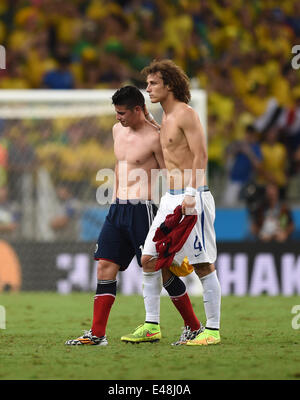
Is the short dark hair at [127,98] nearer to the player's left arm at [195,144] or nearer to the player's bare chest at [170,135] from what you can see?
the player's bare chest at [170,135]

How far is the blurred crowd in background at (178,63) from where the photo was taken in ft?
43.0

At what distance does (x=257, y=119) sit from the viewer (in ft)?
47.1

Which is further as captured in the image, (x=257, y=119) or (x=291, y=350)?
(x=257, y=119)

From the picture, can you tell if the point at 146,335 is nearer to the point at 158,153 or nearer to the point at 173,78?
the point at 158,153

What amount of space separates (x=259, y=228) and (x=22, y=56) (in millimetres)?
5543

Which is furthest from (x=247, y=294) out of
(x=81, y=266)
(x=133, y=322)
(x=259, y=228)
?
(x=133, y=322)

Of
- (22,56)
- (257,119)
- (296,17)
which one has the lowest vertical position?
(257,119)

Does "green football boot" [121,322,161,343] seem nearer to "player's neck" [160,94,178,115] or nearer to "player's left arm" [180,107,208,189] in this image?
"player's left arm" [180,107,208,189]

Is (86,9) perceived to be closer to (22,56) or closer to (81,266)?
(22,56)

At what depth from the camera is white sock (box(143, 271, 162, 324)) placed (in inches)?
260

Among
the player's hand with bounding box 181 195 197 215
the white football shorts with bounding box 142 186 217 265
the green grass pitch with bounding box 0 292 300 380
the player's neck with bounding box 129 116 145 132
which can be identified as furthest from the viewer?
the player's neck with bounding box 129 116 145 132

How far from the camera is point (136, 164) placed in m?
6.66

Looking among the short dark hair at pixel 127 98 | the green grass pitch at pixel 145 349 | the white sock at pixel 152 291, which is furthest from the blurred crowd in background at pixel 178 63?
the white sock at pixel 152 291

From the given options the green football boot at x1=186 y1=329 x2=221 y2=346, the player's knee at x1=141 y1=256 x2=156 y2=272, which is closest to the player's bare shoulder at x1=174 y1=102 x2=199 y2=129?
the player's knee at x1=141 y1=256 x2=156 y2=272
